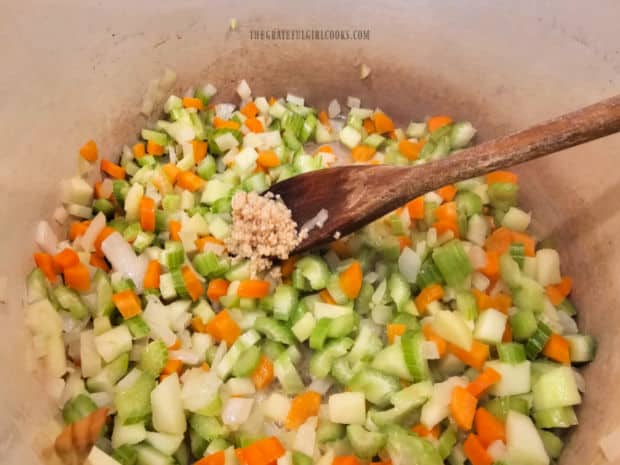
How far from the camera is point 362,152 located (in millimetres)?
2322

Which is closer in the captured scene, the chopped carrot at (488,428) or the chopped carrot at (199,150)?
the chopped carrot at (488,428)

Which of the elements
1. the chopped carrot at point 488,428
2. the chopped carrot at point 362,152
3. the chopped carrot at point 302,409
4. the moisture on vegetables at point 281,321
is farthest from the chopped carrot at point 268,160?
the chopped carrot at point 488,428

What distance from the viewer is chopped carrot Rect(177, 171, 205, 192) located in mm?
2168

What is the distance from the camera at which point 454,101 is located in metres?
2.32

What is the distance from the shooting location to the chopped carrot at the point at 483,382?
176 cm

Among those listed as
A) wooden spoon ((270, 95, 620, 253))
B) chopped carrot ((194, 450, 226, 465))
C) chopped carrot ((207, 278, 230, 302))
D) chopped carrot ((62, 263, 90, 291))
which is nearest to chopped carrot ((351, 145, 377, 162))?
wooden spoon ((270, 95, 620, 253))

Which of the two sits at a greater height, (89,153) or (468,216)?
(89,153)

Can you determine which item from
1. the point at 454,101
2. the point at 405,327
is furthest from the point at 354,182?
the point at 454,101

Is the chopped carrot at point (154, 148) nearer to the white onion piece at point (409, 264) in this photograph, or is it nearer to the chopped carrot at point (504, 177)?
the white onion piece at point (409, 264)

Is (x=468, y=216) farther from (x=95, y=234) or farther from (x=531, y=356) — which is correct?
(x=95, y=234)

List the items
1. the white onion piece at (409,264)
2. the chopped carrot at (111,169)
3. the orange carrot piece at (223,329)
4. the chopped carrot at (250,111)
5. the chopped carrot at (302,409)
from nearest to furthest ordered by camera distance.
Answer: the chopped carrot at (302,409)
the orange carrot piece at (223,329)
the white onion piece at (409,264)
the chopped carrot at (111,169)
the chopped carrot at (250,111)

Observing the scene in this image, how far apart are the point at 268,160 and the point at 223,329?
26.6 inches

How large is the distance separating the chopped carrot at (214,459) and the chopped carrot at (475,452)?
27.3 inches

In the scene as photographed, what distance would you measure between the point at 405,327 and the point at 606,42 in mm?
1081
